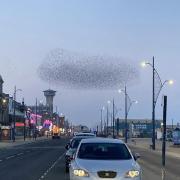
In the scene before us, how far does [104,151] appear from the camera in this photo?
58.2ft

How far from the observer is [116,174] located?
621 inches

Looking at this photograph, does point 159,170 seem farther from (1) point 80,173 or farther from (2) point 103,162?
(1) point 80,173

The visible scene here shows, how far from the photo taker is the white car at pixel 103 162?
51.9 feet

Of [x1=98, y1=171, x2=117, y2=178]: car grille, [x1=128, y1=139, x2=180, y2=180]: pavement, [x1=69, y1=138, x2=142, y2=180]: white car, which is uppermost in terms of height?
[x1=69, y1=138, x2=142, y2=180]: white car

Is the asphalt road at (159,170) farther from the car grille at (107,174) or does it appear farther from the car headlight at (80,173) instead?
the car headlight at (80,173)

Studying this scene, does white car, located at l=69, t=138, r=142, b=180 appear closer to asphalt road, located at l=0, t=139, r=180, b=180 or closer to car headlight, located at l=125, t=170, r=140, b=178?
car headlight, located at l=125, t=170, r=140, b=178

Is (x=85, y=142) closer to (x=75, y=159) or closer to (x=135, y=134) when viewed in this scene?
(x=75, y=159)

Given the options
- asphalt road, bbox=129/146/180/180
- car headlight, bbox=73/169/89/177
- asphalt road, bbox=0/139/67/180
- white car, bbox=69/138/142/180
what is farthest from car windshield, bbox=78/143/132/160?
asphalt road, bbox=0/139/67/180

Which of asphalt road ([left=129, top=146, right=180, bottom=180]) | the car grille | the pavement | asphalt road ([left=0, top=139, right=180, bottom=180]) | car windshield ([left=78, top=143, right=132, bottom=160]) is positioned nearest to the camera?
the car grille

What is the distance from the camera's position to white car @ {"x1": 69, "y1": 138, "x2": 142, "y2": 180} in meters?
15.8

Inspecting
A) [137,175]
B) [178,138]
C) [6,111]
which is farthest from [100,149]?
[6,111]

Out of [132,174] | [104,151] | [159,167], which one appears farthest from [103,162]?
[159,167]

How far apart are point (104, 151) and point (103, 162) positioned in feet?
4.09

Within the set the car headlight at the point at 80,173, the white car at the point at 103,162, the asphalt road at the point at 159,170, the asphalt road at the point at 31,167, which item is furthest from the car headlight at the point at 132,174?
the asphalt road at the point at 31,167
